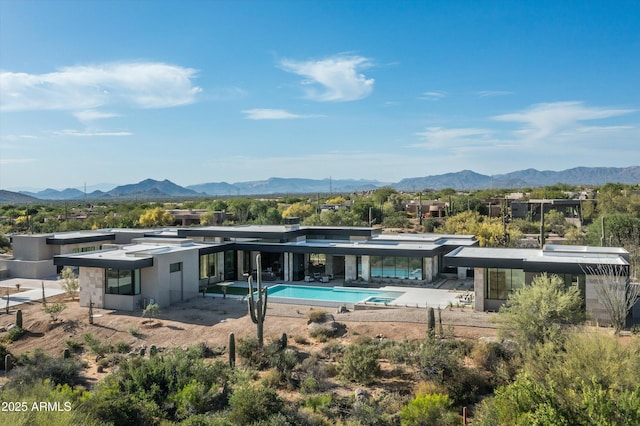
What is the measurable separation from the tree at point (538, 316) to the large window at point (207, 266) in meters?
18.6

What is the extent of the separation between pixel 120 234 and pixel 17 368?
24.1 m

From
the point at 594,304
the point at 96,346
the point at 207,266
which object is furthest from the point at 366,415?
the point at 207,266

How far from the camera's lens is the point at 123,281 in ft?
88.8

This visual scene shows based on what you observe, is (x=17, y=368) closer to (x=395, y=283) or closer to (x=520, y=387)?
(x=520, y=387)

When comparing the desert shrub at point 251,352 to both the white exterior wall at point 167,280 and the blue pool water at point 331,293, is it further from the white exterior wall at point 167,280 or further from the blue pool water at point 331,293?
the blue pool water at point 331,293

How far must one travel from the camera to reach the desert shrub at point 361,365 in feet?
55.8

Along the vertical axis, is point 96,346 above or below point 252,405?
below

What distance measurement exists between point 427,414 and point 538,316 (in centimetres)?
659

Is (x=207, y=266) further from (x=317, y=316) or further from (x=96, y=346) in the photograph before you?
(x=96, y=346)

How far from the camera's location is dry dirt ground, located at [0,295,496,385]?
70.1 ft

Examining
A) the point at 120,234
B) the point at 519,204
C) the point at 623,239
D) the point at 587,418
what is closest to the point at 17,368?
the point at 587,418

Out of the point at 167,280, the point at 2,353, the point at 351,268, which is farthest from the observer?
the point at 351,268

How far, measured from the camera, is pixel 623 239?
39.1 meters

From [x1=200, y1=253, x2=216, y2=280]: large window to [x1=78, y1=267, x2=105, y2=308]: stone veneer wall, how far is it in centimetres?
626
